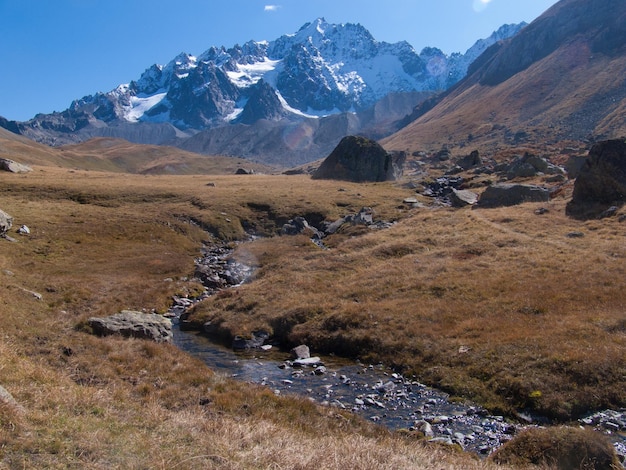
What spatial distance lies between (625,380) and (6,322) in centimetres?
2665

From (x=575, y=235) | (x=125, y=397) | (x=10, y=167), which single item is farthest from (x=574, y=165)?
(x=10, y=167)

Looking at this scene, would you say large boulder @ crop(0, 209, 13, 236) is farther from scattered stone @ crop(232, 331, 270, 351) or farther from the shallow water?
scattered stone @ crop(232, 331, 270, 351)

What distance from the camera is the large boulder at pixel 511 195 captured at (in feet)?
196

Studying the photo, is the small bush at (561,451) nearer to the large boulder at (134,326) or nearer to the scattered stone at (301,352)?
the scattered stone at (301,352)

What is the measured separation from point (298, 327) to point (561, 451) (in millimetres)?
17374

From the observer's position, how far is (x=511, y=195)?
6069cm

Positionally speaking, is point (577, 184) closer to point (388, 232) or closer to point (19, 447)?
point (388, 232)

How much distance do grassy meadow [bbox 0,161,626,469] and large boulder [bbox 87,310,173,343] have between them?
0.83m

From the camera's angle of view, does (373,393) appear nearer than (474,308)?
Yes

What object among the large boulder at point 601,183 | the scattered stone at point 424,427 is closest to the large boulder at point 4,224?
the scattered stone at point 424,427

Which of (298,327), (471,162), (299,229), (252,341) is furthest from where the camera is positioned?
(471,162)

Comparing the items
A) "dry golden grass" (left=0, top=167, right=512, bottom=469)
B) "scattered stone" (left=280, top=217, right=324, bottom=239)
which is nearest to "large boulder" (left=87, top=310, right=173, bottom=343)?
"dry golden grass" (left=0, top=167, right=512, bottom=469)

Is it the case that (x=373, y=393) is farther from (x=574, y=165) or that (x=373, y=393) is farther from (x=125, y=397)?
(x=574, y=165)

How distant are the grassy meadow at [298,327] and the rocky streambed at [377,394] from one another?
1.11 metres
